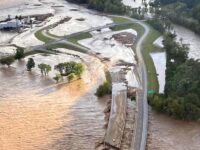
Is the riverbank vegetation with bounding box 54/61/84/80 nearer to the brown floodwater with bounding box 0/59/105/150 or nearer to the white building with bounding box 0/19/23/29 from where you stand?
the brown floodwater with bounding box 0/59/105/150

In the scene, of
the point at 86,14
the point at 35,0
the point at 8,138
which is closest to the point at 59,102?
the point at 8,138

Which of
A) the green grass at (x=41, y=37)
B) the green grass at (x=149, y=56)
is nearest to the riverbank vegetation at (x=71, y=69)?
the green grass at (x=149, y=56)

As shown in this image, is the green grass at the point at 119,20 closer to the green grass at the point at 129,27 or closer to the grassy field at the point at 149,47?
the grassy field at the point at 149,47

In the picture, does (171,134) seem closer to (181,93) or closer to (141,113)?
(141,113)

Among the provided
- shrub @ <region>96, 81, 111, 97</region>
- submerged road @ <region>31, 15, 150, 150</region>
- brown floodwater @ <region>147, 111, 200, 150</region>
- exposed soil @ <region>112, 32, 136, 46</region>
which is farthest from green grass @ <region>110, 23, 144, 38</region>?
brown floodwater @ <region>147, 111, 200, 150</region>

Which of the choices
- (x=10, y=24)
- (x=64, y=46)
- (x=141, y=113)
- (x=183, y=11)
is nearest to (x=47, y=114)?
(x=141, y=113)

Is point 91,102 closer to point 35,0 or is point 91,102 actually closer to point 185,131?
point 185,131
